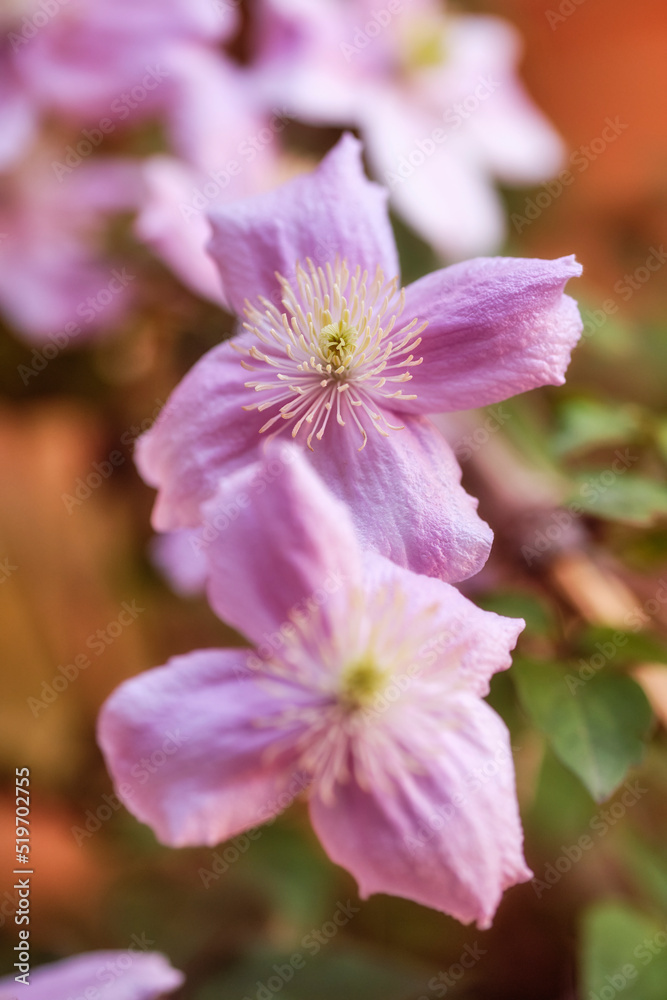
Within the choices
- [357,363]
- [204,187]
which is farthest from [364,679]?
[204,187]

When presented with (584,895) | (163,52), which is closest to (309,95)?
(163,52)

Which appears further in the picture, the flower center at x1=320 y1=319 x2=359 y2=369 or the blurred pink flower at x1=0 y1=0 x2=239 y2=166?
the blurred pink flower at x1=0 y1=0 x2=239 y2=166

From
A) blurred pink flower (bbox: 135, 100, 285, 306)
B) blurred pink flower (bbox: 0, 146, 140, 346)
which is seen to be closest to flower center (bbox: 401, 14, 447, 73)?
blurred pink flower (bbox: 135, 100, 285, 306)

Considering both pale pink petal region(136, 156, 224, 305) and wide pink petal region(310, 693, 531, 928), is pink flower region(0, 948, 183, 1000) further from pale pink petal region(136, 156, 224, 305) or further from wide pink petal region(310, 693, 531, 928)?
pale pink petal region(136, 156, 224, 305)

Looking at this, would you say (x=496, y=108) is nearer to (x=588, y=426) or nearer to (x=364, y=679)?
(x=588, y=426)

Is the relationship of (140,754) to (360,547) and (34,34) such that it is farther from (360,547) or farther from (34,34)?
(34,34)

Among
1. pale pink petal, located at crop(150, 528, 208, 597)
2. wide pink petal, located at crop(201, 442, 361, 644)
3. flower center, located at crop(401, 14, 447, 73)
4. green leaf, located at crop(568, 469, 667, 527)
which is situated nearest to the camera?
wide pink petal, located at crop(201, 442, 361, 644)

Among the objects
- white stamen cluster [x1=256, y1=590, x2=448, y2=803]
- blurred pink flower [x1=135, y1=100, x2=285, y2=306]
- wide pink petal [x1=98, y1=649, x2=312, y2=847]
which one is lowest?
wide pink petal [x1=98, y1=649, x2=312, y2=847]
